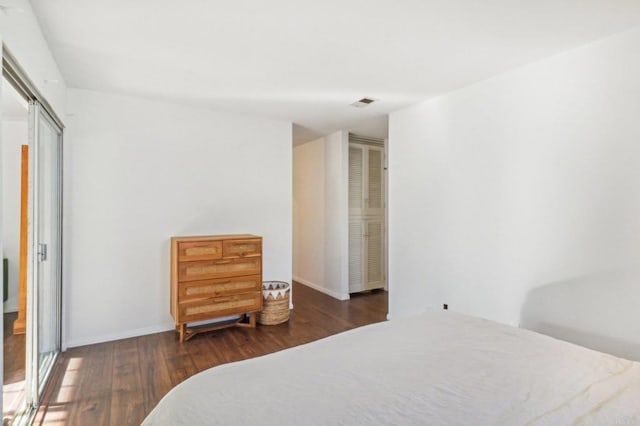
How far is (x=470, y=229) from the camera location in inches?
120

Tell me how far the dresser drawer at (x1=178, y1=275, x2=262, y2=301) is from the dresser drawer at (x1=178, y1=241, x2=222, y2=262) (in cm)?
23

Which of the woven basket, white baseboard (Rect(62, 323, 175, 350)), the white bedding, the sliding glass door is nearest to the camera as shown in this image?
the white bedding

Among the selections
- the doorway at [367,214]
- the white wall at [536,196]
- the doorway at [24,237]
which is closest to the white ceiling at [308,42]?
the white wall at [536,196]

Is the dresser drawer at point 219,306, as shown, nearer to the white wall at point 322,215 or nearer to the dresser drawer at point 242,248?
the dresser drawer at point 242,248

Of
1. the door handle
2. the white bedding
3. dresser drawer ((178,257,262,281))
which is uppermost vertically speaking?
the door handle

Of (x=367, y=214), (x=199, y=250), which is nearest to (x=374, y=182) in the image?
(x=367, y=214)

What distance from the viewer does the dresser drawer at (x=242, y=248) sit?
342 cm

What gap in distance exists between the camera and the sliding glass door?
2.12m

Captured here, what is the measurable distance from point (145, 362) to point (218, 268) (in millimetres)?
969

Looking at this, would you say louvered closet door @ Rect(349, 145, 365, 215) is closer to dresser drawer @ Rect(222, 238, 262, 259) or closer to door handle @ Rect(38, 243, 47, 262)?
dresser drawer @ Rect(222, 238, 262, 259)

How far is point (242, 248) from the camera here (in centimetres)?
352

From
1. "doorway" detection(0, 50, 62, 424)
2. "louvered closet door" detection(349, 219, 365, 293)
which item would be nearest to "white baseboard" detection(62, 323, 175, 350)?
"doorway" detection(0, 50, 62, 424)

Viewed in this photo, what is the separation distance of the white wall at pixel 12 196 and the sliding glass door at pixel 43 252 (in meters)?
0.10

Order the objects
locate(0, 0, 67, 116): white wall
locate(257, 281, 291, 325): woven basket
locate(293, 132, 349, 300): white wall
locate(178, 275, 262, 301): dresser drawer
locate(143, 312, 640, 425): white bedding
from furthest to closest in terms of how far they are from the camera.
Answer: locate(293, 132, 349, 300): white wall, locate(257, 281, 291, 325): woven basket, locate(178, 275, 262, 301): dresser drawer, locate(0, 0, 67, 116): white wall, locate(143, 312, 640, 425): white bedding
